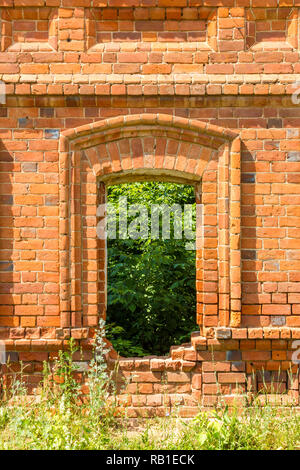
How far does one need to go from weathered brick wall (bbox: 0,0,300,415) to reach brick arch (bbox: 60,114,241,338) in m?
0.01

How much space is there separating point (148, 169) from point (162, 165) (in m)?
0.15

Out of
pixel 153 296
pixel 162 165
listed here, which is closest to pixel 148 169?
pixel 162 165

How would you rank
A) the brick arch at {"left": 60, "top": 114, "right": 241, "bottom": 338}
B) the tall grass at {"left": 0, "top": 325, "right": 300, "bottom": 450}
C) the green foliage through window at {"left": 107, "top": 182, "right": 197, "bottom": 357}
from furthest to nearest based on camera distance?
the green foliage through window at {"left": 107, "top": 182, "right": 197, "bottom": 357}
the brick arch at {"left": 60, "top": 114, "right": 241, "bottom": 338}
the tall grass at {"left": 0, "top": 325, "right": 300, "bottom": 450}

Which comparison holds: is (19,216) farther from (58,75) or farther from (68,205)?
(58,75)

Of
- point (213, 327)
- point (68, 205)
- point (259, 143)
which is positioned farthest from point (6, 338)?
point (259, 143)

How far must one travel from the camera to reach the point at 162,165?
4.14m

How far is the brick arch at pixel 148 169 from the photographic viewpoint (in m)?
4.10

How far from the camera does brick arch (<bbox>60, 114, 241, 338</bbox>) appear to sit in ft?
13.4

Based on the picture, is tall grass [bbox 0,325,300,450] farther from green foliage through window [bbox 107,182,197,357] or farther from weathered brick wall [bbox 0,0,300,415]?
green foliage through window [bbox 107,182,197,357]

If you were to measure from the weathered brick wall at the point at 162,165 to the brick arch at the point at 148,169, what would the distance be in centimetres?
1

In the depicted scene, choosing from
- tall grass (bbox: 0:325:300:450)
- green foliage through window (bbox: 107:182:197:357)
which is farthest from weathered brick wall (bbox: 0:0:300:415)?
green foliage through window (bbox: 107:182:197:357)

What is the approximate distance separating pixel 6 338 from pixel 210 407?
2126 mm

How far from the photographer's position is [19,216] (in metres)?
4.15

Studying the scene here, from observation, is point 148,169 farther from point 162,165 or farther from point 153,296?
point 153,296
